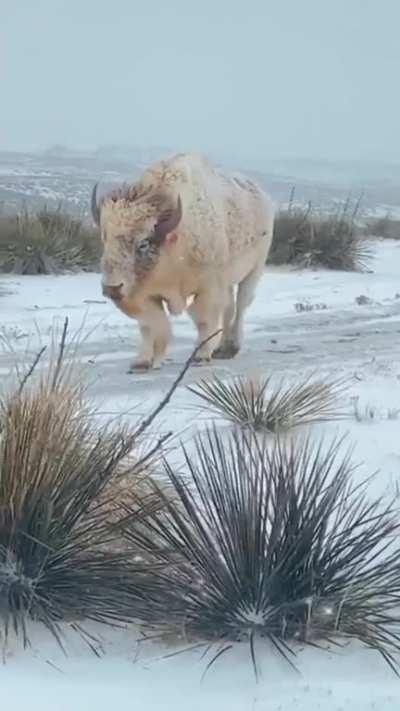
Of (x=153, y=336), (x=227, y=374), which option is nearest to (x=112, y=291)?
(x=153, y=336)

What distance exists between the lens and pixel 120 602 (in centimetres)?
496

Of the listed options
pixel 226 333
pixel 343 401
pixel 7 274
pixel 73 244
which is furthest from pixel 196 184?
pixel 73 244

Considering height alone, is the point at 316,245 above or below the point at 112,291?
below

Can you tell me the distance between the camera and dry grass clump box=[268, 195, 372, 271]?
22375mm

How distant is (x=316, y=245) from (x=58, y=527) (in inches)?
706

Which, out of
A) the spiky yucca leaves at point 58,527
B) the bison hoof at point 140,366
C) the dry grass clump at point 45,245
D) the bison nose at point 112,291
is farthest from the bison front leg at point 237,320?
the dry grass clump at point 45,245

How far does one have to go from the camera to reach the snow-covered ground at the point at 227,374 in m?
4.57

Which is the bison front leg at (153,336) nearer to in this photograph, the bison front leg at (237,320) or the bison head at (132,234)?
the bison head at (132,234)

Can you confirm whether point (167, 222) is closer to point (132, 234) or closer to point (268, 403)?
point (132, 234)

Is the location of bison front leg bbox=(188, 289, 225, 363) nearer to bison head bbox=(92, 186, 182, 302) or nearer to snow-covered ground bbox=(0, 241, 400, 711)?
snow-covered ground bbox=(0, 241, 400, 711)

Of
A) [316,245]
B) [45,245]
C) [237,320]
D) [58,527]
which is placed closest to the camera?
[58,527]

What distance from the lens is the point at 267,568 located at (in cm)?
499

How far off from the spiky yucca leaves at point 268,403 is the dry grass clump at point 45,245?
1050 cm

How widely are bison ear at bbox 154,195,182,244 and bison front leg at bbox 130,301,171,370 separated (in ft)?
1.91
